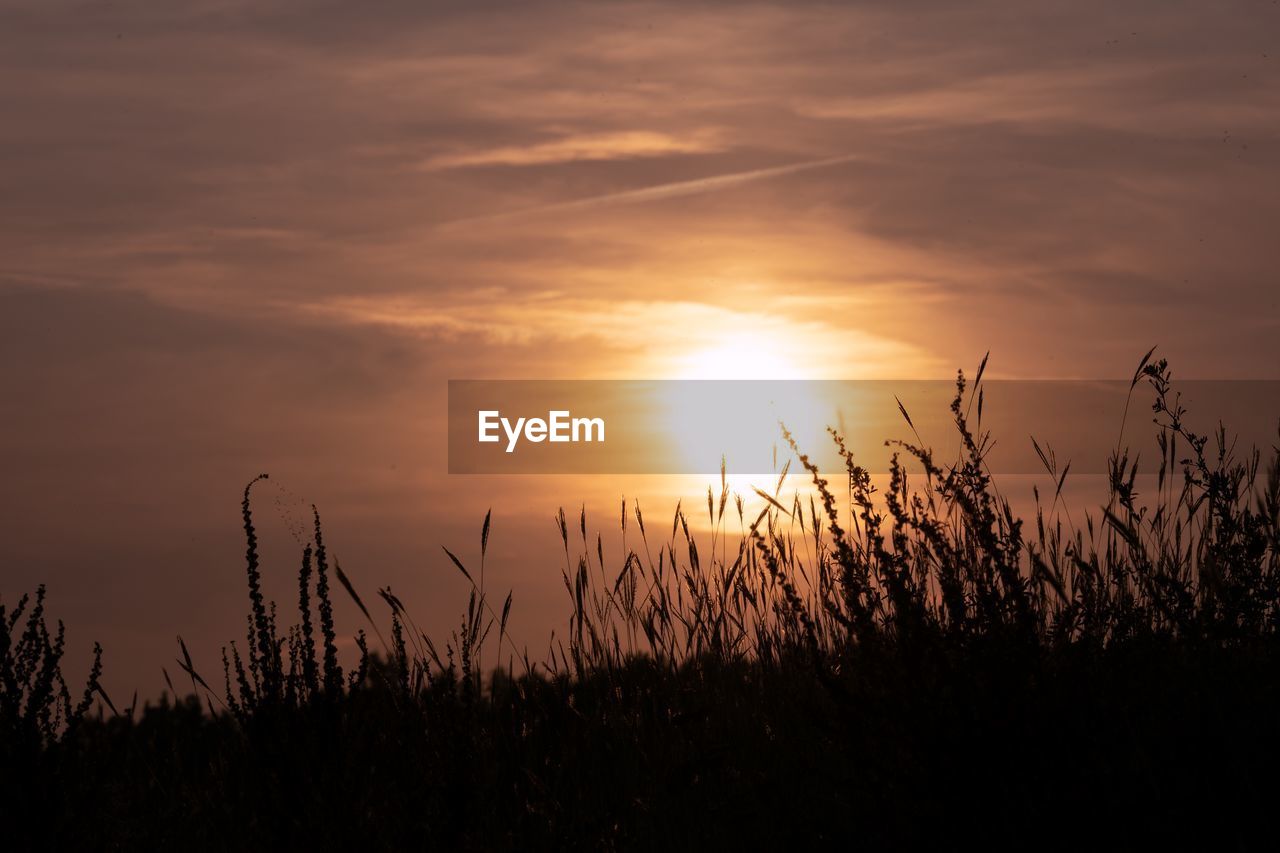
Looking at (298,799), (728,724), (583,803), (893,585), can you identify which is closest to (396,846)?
(298,799)

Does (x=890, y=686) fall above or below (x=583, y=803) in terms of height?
above

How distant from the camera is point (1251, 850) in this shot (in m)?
2.99

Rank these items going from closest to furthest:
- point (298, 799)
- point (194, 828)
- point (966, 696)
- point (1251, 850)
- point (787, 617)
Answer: point (1251, 850) < point (966, 696) < point (298, 799) < point (194, 828) < point (787, 617)

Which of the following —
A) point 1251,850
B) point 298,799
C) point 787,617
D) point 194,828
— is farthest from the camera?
point 787,617

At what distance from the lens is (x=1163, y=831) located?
3039mm

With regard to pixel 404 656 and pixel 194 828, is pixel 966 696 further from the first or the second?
pixel 194 828

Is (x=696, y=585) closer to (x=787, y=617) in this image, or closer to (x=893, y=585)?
(x=787, y=617)

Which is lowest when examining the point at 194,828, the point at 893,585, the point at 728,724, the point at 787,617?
the point at 194,828

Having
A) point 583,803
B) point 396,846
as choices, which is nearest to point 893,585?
point 583,803

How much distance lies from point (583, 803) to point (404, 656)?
0.88 m

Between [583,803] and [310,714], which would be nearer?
[310,714]

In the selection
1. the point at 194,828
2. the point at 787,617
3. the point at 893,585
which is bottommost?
the point at 194,828

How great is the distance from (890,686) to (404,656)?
1943 millimetres

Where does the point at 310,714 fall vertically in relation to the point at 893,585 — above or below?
below
